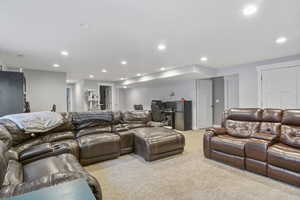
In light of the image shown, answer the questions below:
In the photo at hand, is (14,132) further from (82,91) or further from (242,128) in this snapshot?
(82,91)

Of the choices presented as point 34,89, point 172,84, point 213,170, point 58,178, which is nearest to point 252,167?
point 213,170

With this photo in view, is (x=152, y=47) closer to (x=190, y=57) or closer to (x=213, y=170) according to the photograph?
(x=190, y=57)

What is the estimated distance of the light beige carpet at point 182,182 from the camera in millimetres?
2086

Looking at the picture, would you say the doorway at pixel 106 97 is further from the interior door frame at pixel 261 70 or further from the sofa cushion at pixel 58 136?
the interior door frame at pixel 261 70

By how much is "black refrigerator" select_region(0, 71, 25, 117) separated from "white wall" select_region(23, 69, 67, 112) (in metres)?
2.11

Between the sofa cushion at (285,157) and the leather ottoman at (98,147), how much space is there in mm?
2713

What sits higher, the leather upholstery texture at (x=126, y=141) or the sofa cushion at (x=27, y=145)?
the sofa cushion at (x=27, y=145)

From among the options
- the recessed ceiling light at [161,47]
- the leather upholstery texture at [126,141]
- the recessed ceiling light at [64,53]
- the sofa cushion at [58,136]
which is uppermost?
the recessed ceiling light at [161,47]

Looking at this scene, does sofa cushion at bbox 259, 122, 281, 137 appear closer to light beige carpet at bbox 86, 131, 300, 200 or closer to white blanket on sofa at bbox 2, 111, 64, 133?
light beige carpet at bbox 86, 131, 300, 200

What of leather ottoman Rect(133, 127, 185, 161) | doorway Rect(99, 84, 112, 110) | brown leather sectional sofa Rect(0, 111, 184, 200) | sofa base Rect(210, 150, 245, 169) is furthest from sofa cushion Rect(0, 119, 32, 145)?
doorway Rect(99, 84, 112, 110)

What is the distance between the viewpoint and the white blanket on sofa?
2.77 metres

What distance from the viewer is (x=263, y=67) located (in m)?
4.92

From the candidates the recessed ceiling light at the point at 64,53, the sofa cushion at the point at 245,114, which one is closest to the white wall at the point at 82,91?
the recessed ceiling light at the point at 64,53

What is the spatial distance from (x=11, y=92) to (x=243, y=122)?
5394 mm
